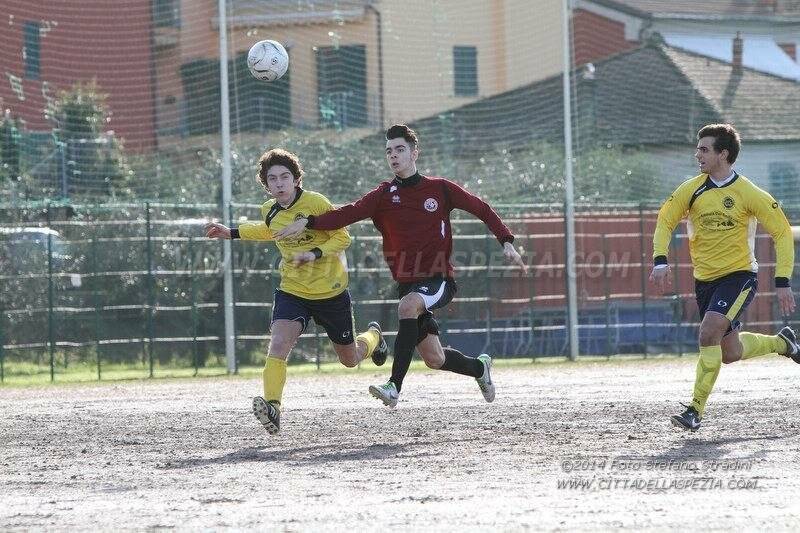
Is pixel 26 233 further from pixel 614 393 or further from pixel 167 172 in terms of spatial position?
pixel 614 393

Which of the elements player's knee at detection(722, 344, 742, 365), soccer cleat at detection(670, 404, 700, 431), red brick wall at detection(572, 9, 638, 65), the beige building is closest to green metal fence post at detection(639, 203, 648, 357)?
the beige building

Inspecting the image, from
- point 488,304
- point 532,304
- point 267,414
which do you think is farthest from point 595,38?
point 267,414

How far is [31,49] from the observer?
20.5 metres

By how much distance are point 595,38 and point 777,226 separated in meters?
20.3

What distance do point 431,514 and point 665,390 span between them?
22.8 ft

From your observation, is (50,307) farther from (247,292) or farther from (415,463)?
(415,463)

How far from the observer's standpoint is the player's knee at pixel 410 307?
927 centimetres

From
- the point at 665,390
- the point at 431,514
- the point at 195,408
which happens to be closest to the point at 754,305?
the point at 665,390

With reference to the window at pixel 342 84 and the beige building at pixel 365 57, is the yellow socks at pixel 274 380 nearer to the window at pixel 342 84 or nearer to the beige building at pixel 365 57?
the beige building at pixel 365 57

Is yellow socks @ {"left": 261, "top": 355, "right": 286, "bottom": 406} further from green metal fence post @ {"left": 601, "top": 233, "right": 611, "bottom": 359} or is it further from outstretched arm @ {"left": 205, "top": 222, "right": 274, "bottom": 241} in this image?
green metal fence post @ {"left": 601, "top": 233, "right": 611, "bottom": 359}

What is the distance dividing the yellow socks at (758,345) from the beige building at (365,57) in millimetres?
10955

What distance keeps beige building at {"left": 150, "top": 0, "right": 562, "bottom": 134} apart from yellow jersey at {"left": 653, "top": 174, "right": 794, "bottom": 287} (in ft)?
37.6

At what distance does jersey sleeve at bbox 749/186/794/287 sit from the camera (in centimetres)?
916

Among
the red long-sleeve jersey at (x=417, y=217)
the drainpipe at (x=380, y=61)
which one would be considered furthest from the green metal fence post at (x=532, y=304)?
the red long-sleeve jersey at (x=417, y=217)
